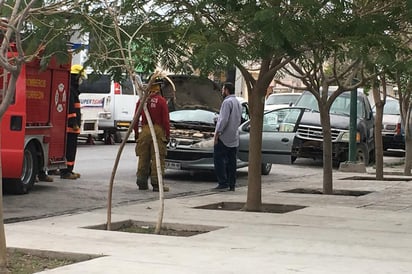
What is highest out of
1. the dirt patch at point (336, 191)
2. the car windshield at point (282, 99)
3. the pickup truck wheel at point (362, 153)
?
the car windshield at point (282, 99)

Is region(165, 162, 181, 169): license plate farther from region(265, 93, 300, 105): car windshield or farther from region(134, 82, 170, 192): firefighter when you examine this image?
region(265, 93, 300, 105): car windshield

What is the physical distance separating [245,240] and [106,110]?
1828 centimetres

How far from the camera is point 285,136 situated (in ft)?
53.0

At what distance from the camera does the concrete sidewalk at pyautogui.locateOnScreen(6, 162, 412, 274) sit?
699 centimetres

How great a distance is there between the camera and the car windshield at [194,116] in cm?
1670

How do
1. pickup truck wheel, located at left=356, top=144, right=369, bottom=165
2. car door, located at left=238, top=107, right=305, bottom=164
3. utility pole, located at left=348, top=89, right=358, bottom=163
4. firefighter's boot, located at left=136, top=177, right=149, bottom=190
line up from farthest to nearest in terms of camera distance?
pickup truck wheel, located at left=356, top=144, right=369, bottom=165, utility pole, located at left=348, top=89, right=358, bottom=163, car door, located at left=238, top=107, right=305, bottom=164, firefighter's boot, located at left=136, top=177, right=149, bottom=190

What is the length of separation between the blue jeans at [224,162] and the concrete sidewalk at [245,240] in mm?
1646

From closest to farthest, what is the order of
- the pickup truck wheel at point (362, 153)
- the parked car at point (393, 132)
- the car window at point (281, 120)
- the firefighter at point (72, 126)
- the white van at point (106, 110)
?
the firefighter at point (72, 126), the car window at point (281, 120), the pickup truck wheel at point (362, 153), the parked car at point (393, 132), the white van at point (106, 110)

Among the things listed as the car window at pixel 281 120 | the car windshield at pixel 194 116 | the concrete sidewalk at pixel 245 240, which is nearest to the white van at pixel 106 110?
the car window at pixel 281 120

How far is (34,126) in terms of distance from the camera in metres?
12.9

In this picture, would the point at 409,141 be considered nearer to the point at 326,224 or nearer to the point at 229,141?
the point at 229,141

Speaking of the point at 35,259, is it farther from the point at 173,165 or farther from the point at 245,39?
the point at 173,165

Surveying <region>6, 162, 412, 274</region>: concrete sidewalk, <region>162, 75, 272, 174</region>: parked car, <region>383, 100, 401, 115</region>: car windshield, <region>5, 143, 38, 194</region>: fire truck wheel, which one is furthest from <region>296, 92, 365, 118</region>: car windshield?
<region>5, 143, 38, 194</region>: fire truck wheel

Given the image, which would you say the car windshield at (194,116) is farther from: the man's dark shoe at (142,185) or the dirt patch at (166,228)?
the dirt patch at (166,228)
